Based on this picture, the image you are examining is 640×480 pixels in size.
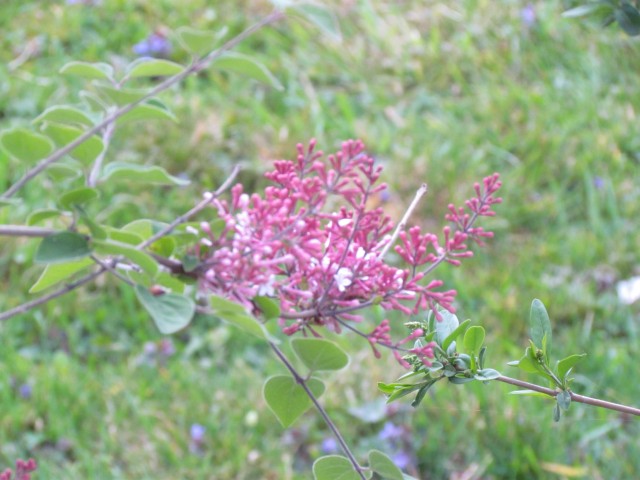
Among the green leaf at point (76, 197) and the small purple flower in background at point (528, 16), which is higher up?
the green leaf at point (76, 197)

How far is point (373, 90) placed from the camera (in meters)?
3.09

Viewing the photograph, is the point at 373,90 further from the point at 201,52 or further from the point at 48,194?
the point at 201,52

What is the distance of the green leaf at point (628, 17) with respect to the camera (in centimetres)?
92

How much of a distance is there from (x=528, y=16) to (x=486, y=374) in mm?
2749

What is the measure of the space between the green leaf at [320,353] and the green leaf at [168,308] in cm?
8

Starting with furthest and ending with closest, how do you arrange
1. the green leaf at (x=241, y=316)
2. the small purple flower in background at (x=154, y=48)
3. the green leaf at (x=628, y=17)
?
the small purple flower in background at (x=154, y=48) → the green leaf at (x=628, y=17) → the green leaf at (x=241, y=316)

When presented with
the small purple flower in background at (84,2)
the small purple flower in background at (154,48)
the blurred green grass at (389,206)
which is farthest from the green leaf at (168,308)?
the small purple flower in background at (84,2)

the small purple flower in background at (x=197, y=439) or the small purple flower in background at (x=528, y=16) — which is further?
the small purple flower in background at (x=528, y=16)

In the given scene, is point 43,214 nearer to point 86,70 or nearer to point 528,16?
point 86,70

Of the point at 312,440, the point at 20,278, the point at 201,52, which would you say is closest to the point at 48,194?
the point at 20,278

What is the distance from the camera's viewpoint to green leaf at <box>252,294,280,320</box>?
0.53 meters

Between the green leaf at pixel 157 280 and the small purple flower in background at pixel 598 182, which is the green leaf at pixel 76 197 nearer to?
the green leaf at pixel 157 280

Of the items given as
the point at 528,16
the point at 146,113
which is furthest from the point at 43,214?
the point at 528,16

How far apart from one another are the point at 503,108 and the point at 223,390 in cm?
136
